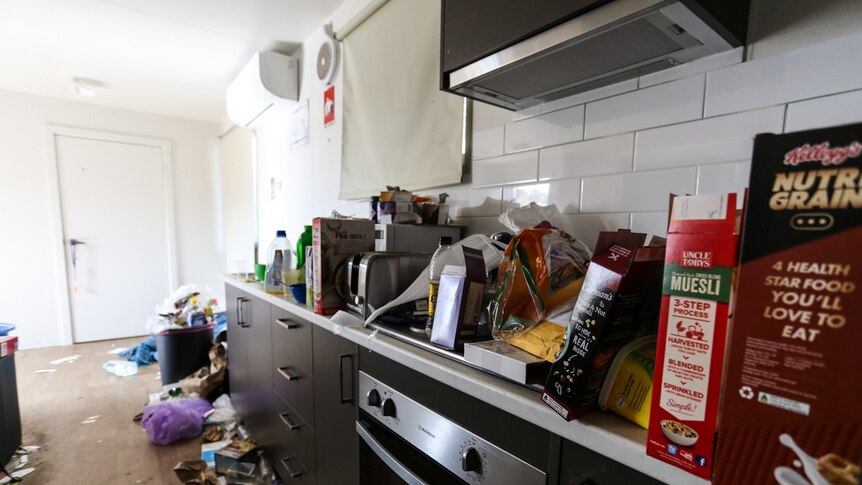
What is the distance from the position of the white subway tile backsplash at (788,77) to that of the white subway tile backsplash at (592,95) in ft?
0.53

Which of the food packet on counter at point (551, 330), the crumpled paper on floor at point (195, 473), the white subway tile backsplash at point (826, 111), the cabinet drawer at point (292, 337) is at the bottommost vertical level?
the crumpled paper on floor at point (195, 473)

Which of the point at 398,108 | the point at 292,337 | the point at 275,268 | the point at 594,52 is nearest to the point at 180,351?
the point at 275,268

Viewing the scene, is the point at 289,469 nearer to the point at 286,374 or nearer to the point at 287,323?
the point at 286,374

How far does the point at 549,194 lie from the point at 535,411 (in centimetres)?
66

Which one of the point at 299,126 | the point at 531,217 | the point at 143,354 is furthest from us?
the point at 143,354

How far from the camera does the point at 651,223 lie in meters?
0.81

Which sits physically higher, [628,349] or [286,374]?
[628,349]

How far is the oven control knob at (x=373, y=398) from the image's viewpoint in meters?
0.86

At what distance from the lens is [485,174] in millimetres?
1199

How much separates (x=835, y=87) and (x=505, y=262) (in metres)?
0.61

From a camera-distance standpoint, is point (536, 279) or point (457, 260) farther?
point (457, 260)

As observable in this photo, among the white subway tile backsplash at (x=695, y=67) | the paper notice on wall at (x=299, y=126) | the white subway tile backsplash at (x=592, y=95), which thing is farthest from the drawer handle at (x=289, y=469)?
the paper notice on wall at (x=299, y=126)

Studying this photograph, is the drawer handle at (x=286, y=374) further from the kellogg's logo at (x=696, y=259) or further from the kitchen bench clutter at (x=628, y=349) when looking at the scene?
the kellogg's logo at (x=696, y=259)

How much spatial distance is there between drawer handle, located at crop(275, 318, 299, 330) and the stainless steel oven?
44 cm
